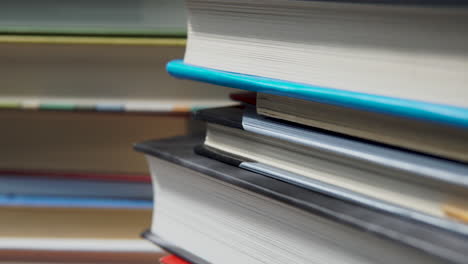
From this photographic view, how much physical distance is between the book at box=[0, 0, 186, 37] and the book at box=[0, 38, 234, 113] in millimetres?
31

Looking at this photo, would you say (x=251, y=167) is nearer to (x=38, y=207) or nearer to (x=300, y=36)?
(x=300, y=36)

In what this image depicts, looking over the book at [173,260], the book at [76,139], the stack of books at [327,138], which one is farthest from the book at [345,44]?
the book at [76,139]

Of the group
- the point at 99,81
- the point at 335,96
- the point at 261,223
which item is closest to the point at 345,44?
the point at 335,96

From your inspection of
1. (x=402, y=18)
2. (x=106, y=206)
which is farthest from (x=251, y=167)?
(x=106, y=206)

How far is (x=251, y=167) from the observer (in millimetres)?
402

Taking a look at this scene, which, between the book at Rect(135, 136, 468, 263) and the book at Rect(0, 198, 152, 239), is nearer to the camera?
the book at Rect(135, 136, 468, 263)

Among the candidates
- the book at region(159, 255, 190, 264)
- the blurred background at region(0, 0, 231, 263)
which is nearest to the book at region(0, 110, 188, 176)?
the blurred background at region(0, 0, 231, 263)

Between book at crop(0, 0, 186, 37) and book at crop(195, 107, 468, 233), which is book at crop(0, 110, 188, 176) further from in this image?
book at crop(195, 107, 468, 233)

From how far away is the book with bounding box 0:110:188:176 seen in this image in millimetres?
683

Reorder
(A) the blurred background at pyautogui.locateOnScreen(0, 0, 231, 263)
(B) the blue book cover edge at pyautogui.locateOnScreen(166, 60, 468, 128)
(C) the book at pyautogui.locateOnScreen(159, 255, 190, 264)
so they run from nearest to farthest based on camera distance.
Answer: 1. (B) the blue book cover edge at pyautogui.locateOnScreen(166, 60, 468, 128)
2. (C) the book at pyautogui.locateOnScreen(159, 255, 190, 264)
3. (A) the blurred background at pyautogui.locateOnScreen(0, 0, 231, 263)

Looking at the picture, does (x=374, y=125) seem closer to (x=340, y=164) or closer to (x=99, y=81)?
(x=340, y=164)

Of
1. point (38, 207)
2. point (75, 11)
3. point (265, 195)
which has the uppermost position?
point (75, 11)

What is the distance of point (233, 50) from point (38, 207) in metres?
0.37

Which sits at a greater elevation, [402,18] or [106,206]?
[402,18]
